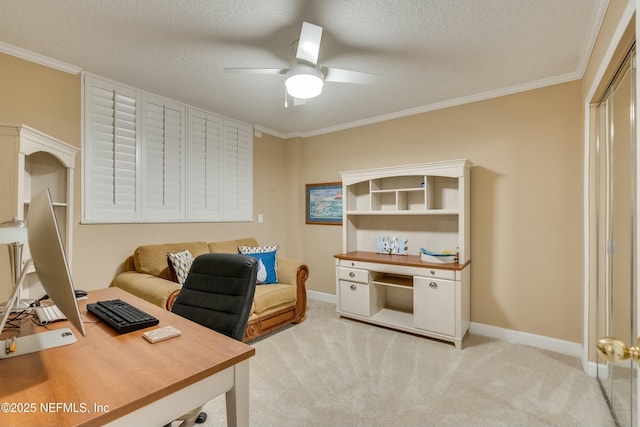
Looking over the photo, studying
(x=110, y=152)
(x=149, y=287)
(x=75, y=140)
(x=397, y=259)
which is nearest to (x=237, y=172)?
(x=110, y=152)

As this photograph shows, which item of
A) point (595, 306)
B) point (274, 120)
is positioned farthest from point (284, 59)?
point (595, 306)

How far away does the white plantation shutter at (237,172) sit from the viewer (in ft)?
12.6

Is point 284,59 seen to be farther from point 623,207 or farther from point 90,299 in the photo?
point 623,207

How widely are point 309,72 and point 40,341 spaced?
6.47 feet

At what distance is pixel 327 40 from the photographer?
215 centimetres

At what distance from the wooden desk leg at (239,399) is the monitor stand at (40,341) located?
645 millimetres

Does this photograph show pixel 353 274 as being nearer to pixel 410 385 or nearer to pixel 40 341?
pixel 410 385

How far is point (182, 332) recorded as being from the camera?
124 cm

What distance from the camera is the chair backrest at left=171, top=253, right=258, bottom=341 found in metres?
1.47

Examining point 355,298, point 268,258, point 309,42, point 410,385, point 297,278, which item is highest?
point 309,42

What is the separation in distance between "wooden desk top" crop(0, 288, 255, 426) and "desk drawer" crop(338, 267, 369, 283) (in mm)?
2290

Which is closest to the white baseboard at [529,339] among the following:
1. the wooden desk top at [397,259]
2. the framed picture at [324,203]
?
the wooden desk top at [397,259]

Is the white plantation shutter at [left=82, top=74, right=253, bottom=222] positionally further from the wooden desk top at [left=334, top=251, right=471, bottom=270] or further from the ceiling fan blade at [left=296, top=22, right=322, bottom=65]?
the ceiling fan blade at [left=296, top=22, right=322, bottom=65]

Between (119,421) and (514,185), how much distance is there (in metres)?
3.33
